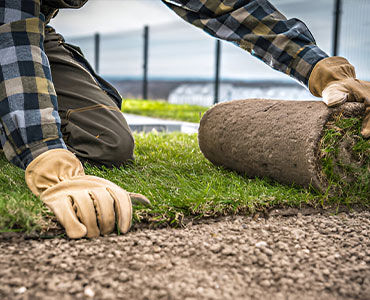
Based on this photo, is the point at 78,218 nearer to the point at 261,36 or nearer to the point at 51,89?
the point at 51,89

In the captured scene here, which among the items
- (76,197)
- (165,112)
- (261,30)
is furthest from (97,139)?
(165,112)

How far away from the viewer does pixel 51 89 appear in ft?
4.79

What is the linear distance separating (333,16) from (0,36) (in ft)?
15.9

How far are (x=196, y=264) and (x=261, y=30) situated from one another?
128cm

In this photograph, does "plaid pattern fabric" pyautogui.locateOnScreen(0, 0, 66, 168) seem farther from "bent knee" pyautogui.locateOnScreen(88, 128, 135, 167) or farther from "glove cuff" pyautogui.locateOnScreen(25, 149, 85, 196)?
"bent knee" pyautogui.locateOnScreen(88, 128, 135, 167)

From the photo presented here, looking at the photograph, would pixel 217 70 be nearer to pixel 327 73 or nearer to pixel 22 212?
pixel 327 73

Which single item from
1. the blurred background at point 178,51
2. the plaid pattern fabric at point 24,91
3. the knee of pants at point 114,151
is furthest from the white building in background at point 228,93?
the plaid pattern fabric at point 24,91

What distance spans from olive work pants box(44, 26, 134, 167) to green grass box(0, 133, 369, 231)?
0.31 feet

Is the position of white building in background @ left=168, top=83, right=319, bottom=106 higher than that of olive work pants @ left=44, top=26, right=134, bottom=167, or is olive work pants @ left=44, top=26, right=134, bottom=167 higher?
olive work pants @ left=44, top=26, right=134, bottom=167

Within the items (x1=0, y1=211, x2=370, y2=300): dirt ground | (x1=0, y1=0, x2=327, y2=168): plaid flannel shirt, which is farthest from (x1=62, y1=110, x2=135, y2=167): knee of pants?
(x1=0, y1=211, x2=370, y2=300): dirt ground

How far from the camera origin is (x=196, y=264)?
105cm

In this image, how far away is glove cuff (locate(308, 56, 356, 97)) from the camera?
5.66 ft

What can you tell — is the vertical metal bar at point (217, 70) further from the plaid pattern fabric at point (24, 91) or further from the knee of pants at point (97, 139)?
the plaid pattern fabric at point (24, 91)

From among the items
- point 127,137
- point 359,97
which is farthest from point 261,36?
point 127,137
